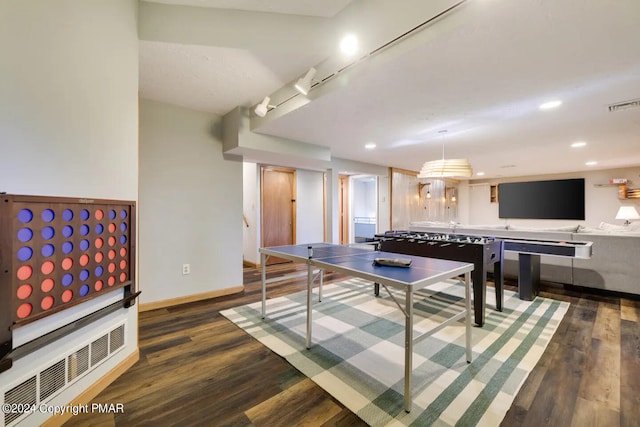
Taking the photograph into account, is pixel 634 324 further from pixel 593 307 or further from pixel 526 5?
pixel 526 5

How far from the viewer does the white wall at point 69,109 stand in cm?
116

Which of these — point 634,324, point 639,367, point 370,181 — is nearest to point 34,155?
point 639,367

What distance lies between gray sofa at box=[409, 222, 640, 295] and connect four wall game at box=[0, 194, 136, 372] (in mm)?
4733

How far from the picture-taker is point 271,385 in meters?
1.68

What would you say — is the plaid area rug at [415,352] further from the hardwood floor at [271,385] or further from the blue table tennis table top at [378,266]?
Result: the blue table tennis table top at [378,266]

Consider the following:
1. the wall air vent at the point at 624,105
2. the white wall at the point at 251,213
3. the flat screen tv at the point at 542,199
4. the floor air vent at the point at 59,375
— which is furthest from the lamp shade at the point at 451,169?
the flat screen tv at the point at 542,199

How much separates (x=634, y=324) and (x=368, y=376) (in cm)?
284

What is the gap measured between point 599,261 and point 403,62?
3.90 m

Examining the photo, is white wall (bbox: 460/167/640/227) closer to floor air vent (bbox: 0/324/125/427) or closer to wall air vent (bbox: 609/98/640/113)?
wall air vent (bbox: 609/98/640/113)

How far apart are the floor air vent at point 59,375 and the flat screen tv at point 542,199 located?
9.76 metres

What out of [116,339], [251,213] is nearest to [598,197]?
[251,213]

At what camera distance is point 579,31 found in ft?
4.97

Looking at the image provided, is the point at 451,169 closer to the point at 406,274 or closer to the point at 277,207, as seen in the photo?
the point at 406,274

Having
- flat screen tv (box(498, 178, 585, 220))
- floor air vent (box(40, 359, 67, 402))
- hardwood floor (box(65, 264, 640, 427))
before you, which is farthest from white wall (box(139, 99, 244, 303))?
flat screen tv (box(498, 178, 585, 220))
